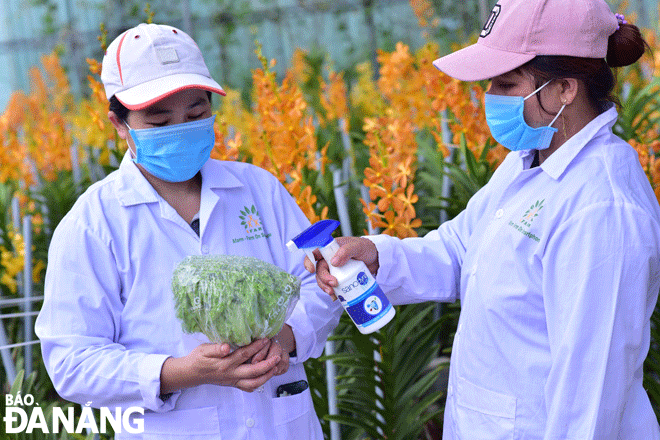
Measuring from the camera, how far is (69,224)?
157cm

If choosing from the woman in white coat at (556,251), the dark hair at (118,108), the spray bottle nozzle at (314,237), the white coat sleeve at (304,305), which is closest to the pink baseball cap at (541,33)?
the woman in white coat at (556,251)

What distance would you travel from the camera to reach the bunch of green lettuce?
1375 millimetres

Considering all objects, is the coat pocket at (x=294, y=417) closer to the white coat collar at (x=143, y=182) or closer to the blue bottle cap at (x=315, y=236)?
the blue bottle cap at (x=315, y=236)

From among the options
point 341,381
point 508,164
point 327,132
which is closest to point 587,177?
point 508,164

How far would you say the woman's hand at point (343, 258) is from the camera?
1534 mm

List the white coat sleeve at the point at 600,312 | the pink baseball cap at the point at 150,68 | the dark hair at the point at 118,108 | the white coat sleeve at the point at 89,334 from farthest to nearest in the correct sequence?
the dark hair at the point at 118,108 < the pink baseball cap at the point at 150,68 < the white coat sleeve at the point at 89,334 < the white coat sleeve at the point at 600,312

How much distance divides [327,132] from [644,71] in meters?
3.51

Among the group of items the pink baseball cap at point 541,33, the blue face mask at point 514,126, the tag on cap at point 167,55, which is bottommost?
the blue face mask at point 514,126

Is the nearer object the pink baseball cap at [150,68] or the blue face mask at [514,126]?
the blue face mask at [514,126]

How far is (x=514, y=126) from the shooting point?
1.49 meters

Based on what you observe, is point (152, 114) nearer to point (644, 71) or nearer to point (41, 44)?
point (644, 71)

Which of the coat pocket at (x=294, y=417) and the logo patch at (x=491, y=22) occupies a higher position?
the logo patch at (x=491, y=22)

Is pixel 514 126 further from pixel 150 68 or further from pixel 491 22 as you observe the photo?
pixel 150 68

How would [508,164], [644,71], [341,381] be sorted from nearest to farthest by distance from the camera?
[508,164], [341,381], [644,71]
